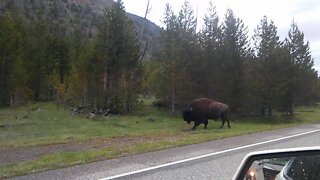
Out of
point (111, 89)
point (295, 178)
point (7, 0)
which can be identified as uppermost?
point (7, 0)

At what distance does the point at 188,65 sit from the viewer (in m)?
42.2

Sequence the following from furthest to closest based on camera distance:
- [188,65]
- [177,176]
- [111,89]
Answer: [188,65] → [111,89] → [177,176]

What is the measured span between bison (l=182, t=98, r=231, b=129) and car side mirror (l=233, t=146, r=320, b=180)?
2516cm

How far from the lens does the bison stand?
28453 millimetres

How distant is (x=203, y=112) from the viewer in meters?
28.5

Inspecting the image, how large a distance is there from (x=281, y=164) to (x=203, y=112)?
25.5 m

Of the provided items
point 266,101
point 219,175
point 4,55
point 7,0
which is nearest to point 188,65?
point 266,101

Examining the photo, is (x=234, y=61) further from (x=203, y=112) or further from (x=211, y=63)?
(x=203, y=112)

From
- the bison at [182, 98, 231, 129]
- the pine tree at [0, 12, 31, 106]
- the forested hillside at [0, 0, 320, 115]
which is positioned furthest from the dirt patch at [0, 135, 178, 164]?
the pine tree at [0, 12, 31, 106]

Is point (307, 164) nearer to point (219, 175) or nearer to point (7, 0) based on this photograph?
point (219, 175)

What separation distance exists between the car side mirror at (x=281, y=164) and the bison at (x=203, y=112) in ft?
82.5

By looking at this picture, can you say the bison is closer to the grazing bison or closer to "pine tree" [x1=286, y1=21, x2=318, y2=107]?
the grazing bison

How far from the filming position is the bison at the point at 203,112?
28.5 m

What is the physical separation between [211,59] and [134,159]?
3181 cm
